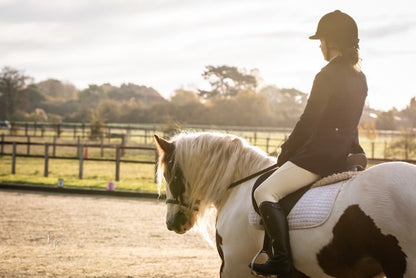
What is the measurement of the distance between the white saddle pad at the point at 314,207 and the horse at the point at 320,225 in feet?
0.10

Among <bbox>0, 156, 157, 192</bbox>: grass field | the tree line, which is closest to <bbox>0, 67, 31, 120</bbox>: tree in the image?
the tree line

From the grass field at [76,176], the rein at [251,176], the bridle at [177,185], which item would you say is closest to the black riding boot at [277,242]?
the rein at [251,176]

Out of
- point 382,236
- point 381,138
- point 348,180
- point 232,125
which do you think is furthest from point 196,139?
point 232,125

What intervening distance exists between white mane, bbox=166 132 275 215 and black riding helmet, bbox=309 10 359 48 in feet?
3.41

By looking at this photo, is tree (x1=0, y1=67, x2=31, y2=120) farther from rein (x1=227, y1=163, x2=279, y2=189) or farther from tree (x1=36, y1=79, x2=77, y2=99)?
rein (x1=227, y1=163, x2=279, y2=189)

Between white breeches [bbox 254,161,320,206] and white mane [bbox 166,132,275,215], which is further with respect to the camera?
white mane [bbox 166,132,275,215]

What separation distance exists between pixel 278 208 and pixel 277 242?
0.21 meters

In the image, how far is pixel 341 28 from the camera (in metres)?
3.37

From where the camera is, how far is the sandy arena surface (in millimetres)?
6492

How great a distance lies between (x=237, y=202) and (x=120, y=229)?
20.8 feet

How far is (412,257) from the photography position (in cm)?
286

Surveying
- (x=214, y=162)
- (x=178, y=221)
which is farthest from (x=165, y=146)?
(x=178, y=221)

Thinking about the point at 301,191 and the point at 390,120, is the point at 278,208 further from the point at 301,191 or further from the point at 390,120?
the point at 390,120

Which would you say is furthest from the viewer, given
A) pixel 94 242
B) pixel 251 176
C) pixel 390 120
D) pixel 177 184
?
pixel 390 120
